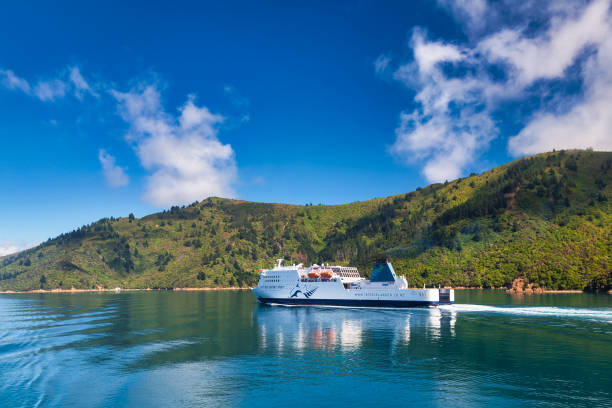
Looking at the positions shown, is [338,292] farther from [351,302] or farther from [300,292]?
[300,292]

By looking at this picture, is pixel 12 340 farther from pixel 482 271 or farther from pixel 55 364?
pixel 482 271

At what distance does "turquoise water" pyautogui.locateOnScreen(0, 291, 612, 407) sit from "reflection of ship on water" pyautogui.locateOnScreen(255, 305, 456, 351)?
0.27 metres

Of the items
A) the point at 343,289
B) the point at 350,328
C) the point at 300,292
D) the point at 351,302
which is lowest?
the point at 350,328

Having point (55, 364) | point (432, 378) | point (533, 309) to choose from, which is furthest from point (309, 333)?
point (533, 309)

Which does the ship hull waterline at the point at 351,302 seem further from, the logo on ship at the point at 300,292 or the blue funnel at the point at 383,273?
the blue funnel at the point at 383,273

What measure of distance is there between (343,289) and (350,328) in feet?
123

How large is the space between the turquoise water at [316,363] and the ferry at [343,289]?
72.8ft

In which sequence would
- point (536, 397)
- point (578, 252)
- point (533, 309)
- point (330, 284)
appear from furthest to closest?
point (578, 252), point (330, 284), point (533, 309), point (536, 397)

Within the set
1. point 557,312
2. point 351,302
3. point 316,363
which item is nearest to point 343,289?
point 351,302

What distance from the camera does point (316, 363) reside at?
4297 cm

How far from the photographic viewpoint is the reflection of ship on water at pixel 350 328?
54375 millimetres

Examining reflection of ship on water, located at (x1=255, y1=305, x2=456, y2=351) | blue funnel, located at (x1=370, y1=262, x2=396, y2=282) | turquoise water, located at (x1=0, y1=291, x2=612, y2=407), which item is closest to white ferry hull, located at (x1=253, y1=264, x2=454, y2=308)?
blue funnel, located at (x1=370, y1=262, x2=396, y2=282)

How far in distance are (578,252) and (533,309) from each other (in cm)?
10513

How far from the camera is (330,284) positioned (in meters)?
106
